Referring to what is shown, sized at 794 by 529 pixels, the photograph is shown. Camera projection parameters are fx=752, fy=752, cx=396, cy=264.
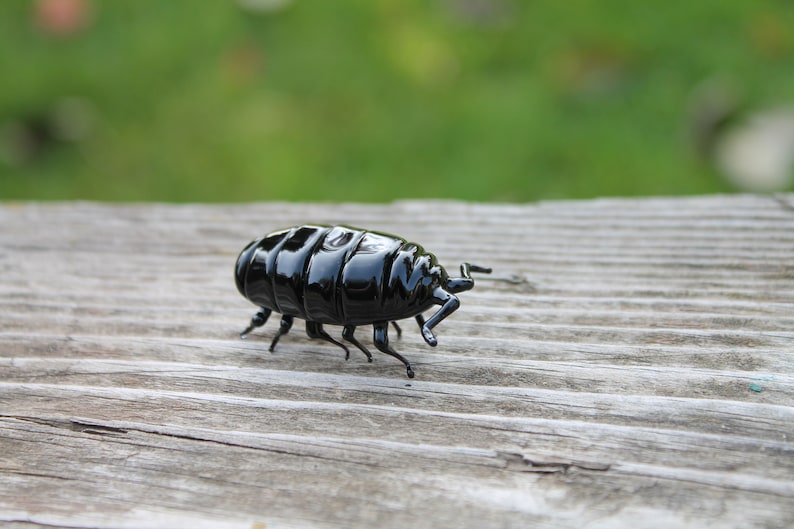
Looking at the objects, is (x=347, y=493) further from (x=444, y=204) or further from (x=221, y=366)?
(x=444, y=204)

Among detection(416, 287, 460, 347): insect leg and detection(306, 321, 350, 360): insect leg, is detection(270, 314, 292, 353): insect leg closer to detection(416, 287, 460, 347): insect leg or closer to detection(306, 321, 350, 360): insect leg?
detection(306, 321, 350, 360): insect leg

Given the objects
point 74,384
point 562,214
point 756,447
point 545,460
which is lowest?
point 74,384

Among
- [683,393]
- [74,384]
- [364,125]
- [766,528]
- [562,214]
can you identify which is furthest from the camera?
[364,125]

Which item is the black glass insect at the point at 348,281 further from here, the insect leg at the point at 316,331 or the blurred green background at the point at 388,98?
the blurred green background at the point at 388,98

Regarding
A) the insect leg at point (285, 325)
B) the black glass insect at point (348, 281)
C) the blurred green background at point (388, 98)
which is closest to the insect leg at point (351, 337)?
the black glass insect at point (348, 281)

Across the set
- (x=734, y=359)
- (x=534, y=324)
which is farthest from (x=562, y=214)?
(x=734, y=359)

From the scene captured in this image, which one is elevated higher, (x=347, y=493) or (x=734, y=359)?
(x=734, y=359)

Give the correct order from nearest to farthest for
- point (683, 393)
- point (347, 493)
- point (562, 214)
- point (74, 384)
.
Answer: point (347, 493), point (683, 393), point (74, 384), point (562, 214)
